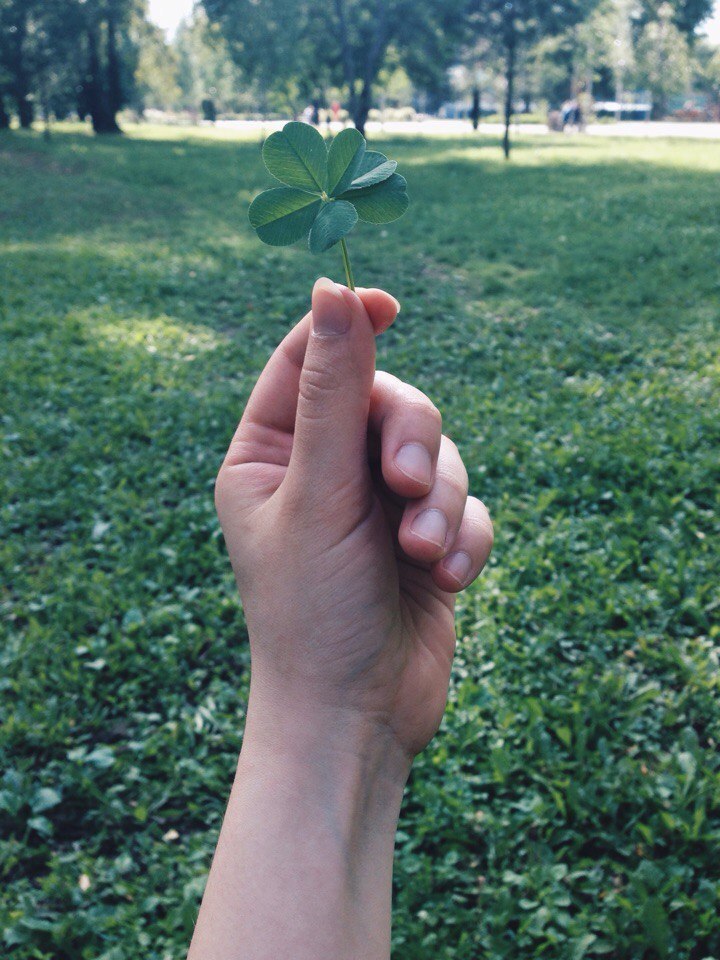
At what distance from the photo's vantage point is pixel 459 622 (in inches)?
133

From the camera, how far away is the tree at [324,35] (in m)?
19.6

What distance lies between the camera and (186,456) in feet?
16.2

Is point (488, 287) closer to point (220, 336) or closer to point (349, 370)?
point (220, 336)

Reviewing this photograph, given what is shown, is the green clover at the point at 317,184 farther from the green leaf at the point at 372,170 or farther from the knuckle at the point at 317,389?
the knuckle at the point at 317,389

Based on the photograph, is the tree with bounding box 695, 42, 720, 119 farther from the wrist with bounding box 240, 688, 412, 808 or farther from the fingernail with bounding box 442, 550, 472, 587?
the wrist with bounding box 240, 688, 412, 808

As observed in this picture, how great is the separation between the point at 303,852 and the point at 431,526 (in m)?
0.51

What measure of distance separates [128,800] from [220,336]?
4.98 m

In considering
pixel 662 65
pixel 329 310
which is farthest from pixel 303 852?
pixel 662 65

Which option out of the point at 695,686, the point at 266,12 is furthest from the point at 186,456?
the point at 266,12

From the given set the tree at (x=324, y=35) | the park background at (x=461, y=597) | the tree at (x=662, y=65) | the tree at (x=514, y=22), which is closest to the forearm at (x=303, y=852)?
the park background at (x=461, y=597)

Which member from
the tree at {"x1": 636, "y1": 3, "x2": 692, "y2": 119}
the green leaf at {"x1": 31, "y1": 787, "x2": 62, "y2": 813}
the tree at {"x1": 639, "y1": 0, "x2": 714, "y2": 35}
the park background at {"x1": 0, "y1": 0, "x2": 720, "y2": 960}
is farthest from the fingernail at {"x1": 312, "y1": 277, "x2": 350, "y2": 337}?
the tree at {"x1": 636, "y1": 3, "x2": 692, "y2": 119}

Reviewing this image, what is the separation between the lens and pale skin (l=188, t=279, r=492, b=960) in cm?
111

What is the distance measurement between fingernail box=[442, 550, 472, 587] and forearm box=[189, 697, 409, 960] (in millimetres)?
295

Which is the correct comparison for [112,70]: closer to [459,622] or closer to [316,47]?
[316,47]
